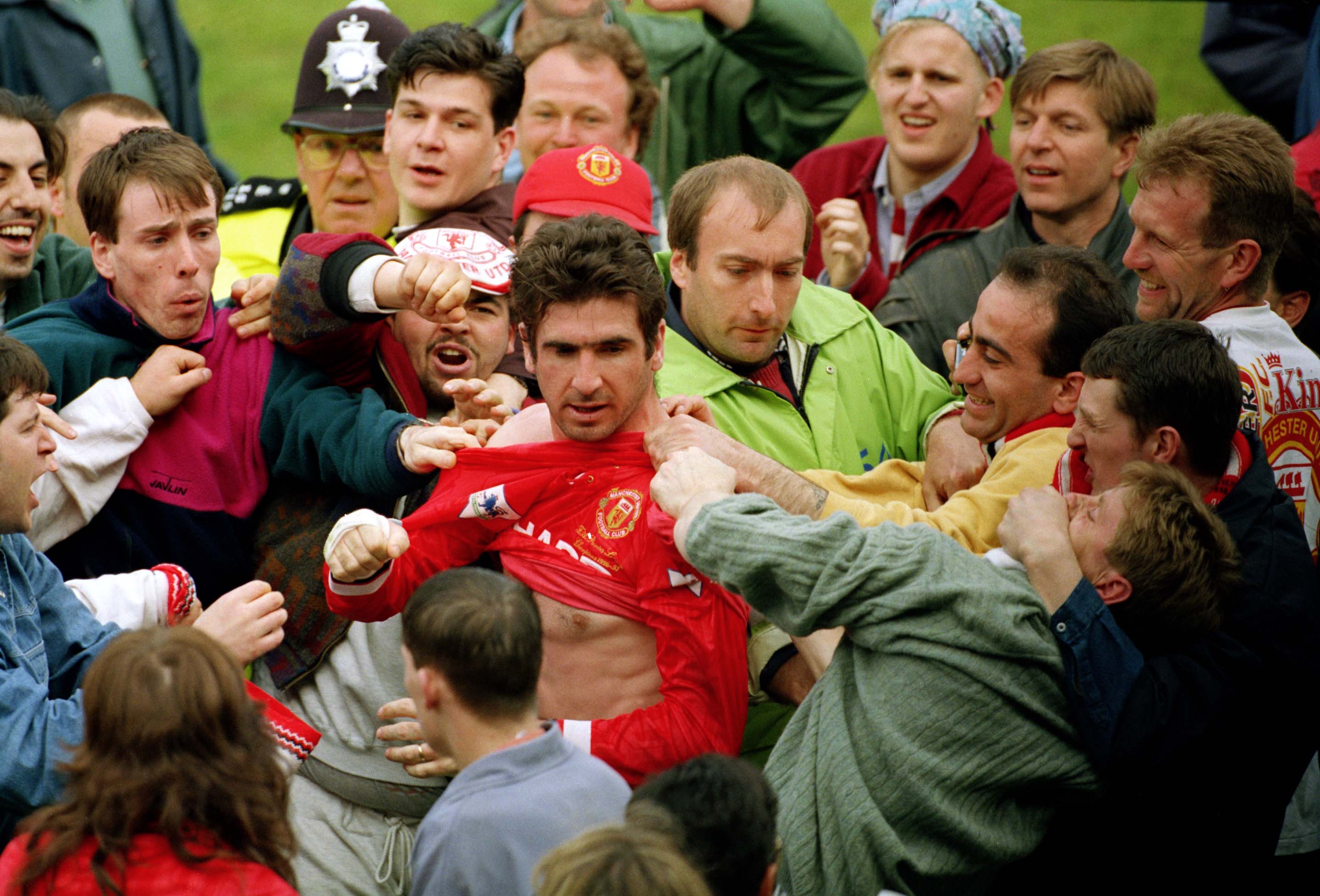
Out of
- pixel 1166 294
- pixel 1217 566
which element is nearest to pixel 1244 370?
pixel 1166 294

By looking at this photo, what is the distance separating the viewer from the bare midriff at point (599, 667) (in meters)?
3.26

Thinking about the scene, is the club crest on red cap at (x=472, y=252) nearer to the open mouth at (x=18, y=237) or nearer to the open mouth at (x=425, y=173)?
the open mouth at (x=425, y=173)

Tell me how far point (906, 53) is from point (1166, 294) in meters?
1.90

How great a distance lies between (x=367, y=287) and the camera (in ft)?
11.7

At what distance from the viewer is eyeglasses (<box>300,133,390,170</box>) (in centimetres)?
534

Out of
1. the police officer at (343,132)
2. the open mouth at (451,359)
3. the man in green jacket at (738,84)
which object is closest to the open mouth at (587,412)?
the open mouth at (451,359)

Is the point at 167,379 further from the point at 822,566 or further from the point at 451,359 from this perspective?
the point at 822,566

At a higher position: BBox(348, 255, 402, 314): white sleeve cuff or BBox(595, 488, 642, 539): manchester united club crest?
BBox(348, 255, 402, 314): white sleeve cuff

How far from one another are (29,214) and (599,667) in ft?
7.86

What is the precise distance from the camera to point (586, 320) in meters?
3.27

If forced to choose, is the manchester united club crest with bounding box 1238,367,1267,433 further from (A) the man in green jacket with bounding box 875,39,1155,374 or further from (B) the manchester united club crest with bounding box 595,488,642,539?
(B) the manchester united club crest with bounding box 595,488,642,539

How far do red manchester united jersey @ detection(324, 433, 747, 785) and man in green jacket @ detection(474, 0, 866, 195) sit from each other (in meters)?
3.19

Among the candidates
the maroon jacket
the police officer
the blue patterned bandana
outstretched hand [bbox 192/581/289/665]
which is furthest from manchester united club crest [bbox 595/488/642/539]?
the blue patterned bandana

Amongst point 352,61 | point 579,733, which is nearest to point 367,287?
point 579,733
